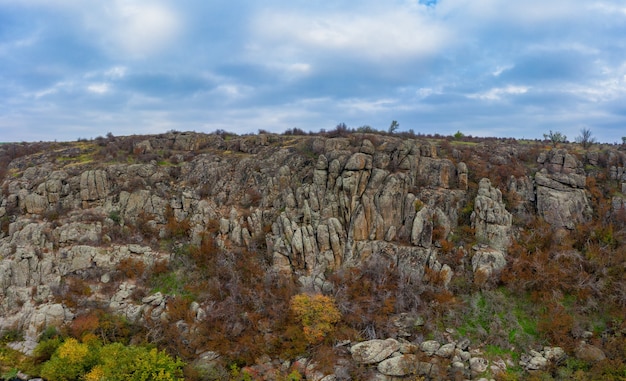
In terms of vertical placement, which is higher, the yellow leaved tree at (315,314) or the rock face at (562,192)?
the rock face at (562,192)

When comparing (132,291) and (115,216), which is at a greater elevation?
(115,216)

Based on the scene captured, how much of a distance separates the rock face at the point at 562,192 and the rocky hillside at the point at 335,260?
0.20m

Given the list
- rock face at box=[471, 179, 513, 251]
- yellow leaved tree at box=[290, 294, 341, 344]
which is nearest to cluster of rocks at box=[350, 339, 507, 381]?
yellow leaved tree at box=[290, 294, 341, 344]

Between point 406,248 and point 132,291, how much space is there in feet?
94.5

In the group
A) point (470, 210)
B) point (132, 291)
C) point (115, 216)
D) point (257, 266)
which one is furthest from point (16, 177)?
point (470, 210)

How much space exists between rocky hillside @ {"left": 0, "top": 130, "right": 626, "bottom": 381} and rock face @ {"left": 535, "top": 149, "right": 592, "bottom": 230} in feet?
0.64

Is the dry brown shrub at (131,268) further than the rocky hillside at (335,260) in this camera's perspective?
Yes

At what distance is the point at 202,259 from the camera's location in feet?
123

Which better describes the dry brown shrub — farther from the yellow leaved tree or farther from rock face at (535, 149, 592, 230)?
rock face at (535, 149, 592, 230)

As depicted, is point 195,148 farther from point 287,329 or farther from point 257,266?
point 287,329

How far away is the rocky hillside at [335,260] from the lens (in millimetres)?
28438

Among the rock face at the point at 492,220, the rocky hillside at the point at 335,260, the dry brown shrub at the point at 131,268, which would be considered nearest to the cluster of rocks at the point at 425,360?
the rocky hillside at the point at 335,260

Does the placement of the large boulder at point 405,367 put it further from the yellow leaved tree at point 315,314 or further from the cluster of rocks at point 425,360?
the yellow leaved tree at point 315,314

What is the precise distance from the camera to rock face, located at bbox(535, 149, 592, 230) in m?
36.4
